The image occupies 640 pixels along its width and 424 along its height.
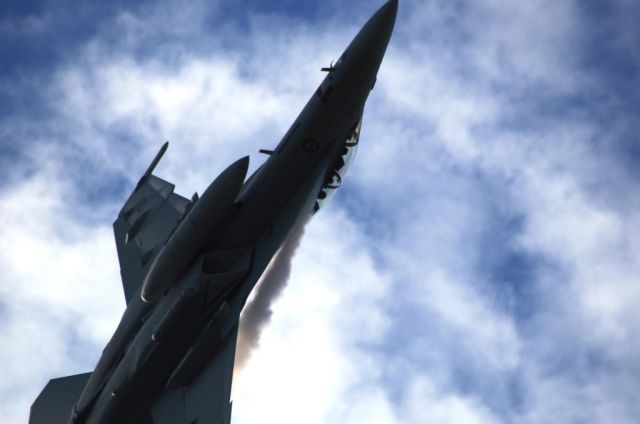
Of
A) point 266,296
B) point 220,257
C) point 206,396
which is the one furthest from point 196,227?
point 206,396

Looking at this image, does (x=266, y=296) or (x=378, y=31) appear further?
(x=266, y=296)

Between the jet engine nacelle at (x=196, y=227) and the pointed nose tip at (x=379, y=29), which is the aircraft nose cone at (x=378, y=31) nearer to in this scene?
the pointed nose tip at (x=379, y=29)

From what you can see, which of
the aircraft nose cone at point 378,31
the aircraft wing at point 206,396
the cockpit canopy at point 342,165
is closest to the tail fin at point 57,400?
the aircraft wing at point 206,396

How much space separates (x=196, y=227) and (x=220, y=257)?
49.2 inches

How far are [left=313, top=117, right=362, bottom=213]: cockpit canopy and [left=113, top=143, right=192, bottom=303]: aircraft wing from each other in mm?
6497

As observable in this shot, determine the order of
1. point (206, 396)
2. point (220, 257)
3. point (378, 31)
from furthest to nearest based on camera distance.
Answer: point (220, 257)
point (378, 31)
point (206, 396)

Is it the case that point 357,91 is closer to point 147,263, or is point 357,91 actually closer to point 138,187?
point 147,263

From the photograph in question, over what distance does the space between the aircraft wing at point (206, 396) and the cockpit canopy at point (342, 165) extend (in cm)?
525

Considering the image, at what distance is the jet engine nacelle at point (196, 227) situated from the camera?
22844 millimetres

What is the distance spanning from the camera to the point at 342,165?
24594 millimetres

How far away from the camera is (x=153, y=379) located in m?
23.3

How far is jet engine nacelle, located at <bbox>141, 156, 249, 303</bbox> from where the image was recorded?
22844mm

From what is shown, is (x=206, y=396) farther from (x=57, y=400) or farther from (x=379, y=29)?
(x=379, y=29)

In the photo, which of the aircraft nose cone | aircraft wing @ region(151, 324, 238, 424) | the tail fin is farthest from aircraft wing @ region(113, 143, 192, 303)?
the aircraft nose cone
